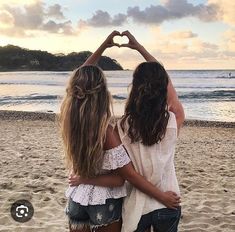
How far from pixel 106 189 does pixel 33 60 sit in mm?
87524

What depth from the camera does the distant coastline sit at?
81250 mm

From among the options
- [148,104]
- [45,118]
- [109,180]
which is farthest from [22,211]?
[45,118]

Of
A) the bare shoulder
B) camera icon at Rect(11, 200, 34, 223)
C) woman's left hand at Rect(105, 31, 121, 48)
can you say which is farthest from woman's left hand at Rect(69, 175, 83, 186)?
camera icon at Rect(11, 200, 34, 223)

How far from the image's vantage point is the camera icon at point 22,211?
550 centimetres

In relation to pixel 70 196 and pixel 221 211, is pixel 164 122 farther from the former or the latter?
pixel 221 211

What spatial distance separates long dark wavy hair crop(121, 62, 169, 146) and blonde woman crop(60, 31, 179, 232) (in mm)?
135

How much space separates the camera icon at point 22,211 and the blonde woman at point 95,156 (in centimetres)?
294

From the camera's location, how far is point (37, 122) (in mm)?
17688

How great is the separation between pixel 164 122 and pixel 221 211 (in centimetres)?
337

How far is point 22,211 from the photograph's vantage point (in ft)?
18.7

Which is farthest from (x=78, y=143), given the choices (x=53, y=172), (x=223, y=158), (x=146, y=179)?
(x=223, y=158)

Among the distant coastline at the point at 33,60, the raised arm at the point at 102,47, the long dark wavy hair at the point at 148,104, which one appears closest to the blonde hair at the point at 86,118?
the long dark wavy hair at the point at 148,104

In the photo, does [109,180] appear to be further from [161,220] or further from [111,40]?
[111,40]

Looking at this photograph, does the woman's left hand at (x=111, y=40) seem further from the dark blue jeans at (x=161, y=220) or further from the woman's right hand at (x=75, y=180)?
the dark blue jeans at (x=161, y=220)
